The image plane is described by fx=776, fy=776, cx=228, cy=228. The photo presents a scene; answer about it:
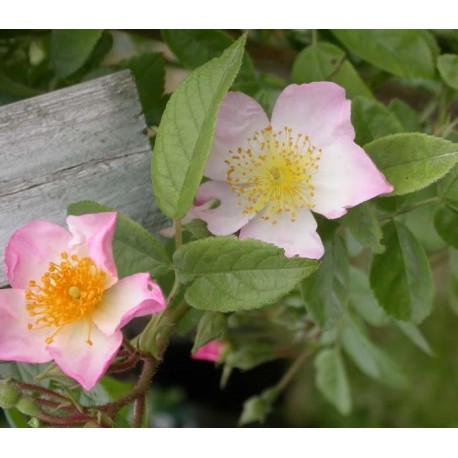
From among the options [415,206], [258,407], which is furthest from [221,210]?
[258,407]

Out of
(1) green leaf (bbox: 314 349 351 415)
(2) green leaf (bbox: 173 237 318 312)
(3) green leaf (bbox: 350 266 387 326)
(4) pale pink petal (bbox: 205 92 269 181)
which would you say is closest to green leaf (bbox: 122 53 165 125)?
(4) pale pink petal (bbox: 205 92 269 181)

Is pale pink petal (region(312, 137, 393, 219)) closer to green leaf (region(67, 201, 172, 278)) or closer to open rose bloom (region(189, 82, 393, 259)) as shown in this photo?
open rose bloom (region(189, 82, 393, 259))

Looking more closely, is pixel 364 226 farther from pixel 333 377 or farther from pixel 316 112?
pixel 333 377

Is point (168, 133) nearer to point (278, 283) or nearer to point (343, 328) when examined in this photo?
point (278, 283)

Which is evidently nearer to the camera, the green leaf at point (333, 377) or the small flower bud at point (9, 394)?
the small flower bud at point (9, 394)

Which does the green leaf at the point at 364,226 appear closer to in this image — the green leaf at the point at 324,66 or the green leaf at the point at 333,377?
the green leaf at the point at 324,66

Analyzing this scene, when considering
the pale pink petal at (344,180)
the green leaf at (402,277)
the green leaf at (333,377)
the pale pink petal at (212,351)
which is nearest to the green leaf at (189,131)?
the pale pink petal at (344,180)

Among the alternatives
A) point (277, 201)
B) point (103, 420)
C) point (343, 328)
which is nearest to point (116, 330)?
point (103, 420)
